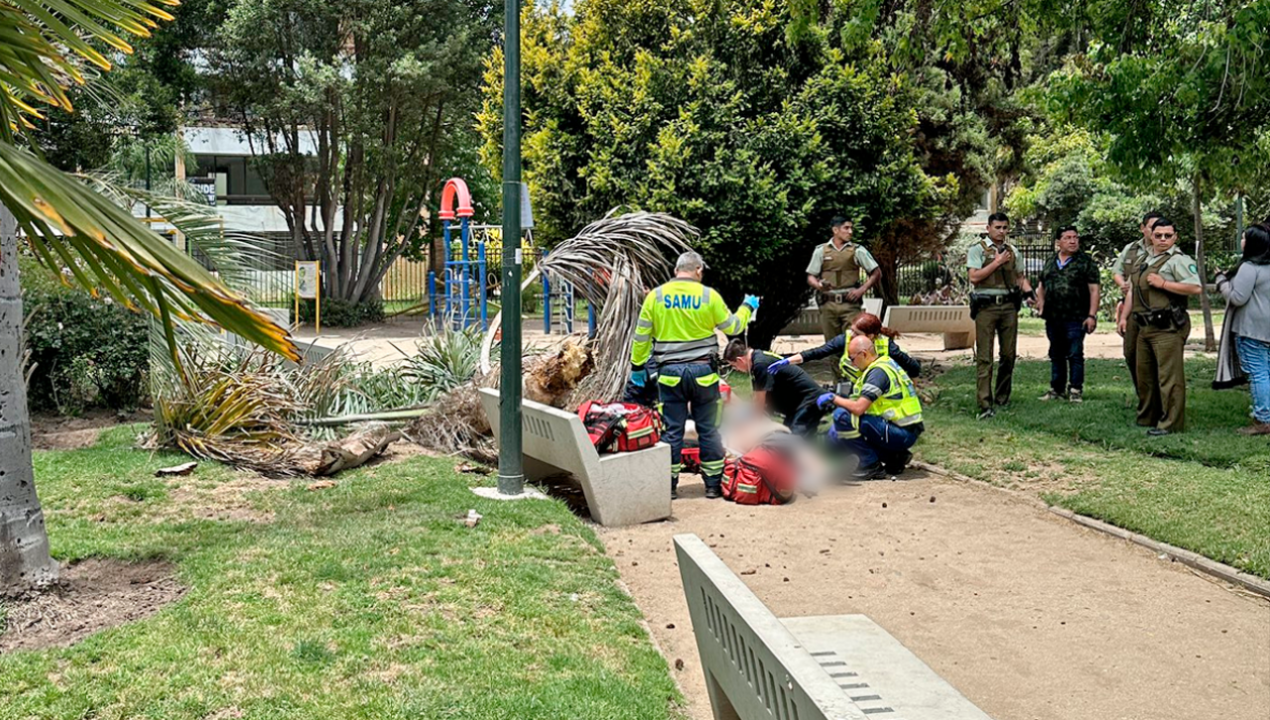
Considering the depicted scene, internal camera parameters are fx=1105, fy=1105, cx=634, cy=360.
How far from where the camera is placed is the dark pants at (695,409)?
8586 mm

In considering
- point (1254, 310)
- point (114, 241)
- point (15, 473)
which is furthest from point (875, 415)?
point (114, 241)

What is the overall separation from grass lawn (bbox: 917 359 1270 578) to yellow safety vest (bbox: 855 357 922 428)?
Answer: 734 millimetres

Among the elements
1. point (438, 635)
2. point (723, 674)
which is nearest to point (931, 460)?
point (438, 635)

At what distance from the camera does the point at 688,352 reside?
28.3 ft

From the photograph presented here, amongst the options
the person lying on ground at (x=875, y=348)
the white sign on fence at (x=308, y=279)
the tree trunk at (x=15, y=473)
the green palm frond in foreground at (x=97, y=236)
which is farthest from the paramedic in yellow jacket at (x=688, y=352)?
the white sign on fence at (x=308, y=279)

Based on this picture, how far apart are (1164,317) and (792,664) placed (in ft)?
27.8

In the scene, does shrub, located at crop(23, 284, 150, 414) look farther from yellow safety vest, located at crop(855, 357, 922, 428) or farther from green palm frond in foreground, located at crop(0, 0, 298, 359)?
green palm frond in foreground, located at crop(0, 0, 298, 359)

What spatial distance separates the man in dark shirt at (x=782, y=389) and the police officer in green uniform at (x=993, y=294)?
249 centimetres

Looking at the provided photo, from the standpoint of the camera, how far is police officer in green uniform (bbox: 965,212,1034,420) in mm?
11297

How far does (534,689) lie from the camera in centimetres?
431

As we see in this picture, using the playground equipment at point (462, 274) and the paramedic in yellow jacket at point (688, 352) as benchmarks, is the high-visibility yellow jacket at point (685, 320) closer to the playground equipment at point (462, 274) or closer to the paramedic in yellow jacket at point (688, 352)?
the paramedic in yellow jacket at point (688, 352)

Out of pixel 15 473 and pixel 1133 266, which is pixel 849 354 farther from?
pixel 15 473

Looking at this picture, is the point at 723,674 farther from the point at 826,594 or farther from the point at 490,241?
the point at 490,241

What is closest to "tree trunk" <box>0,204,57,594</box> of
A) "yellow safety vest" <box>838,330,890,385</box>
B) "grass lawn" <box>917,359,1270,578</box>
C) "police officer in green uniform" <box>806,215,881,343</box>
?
"yellow safety vest" <box>838,330,890,385</box>
